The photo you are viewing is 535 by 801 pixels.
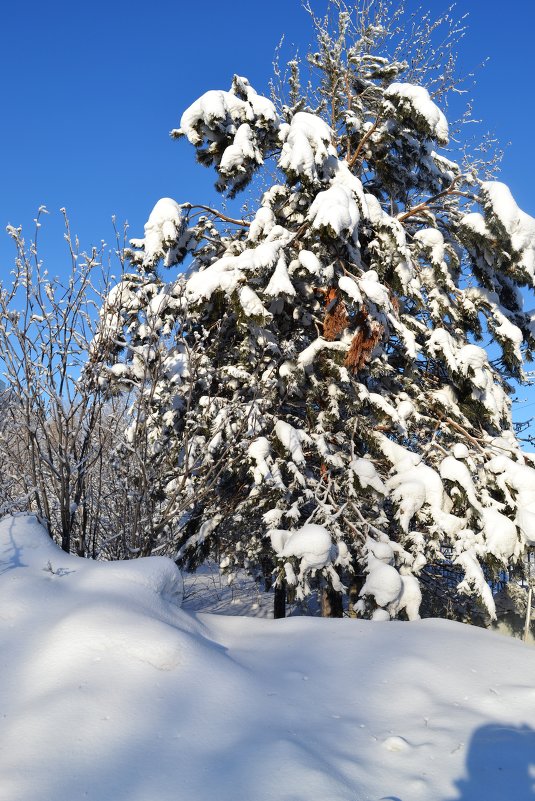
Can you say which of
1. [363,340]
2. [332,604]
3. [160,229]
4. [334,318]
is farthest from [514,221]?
[332,604]

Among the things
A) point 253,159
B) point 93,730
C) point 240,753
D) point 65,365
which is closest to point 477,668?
point 240,753

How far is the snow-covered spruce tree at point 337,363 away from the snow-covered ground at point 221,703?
1574 millimetres

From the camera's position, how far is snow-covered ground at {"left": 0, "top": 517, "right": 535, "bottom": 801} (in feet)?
6.72

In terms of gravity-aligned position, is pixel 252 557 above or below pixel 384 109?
below

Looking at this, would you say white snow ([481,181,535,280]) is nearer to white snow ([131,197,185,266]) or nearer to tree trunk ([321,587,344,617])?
white snow ([131,197,185,266])

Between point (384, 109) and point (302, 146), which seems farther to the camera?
point (384, 109)

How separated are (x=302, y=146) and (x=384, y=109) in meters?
1.57

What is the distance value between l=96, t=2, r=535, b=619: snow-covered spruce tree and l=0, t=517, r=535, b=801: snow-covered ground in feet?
5.16

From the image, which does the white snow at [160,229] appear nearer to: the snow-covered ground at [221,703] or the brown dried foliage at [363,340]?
the brown dried foliage at [363,340]

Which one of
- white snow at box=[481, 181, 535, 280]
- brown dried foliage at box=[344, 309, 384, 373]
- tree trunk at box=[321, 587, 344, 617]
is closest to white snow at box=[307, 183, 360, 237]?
brown dried foliage at box=[344, 309, 384, 373]

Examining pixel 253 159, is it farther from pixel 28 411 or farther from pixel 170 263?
pixel 28 411

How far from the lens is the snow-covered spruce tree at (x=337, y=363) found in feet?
18.8

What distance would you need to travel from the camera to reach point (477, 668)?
10.8 feet

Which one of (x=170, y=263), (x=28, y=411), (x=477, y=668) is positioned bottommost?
(x=477, y=668)
